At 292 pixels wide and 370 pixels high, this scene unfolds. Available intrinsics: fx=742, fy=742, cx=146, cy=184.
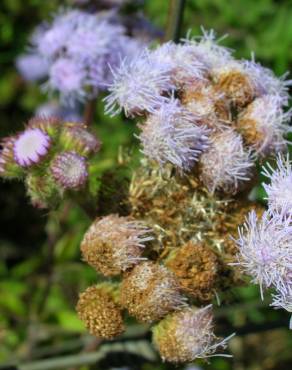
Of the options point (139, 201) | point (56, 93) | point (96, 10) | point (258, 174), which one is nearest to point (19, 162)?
point (139, 201)

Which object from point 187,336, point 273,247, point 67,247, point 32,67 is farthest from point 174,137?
point 32,67

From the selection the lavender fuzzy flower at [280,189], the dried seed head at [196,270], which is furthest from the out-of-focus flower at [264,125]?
the dried seed head at [196,270]

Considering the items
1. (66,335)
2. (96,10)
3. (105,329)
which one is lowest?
(66,335)

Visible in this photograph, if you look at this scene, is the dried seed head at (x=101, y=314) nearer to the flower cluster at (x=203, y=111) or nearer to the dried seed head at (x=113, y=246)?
the dried seed head at (x=113, y=246)

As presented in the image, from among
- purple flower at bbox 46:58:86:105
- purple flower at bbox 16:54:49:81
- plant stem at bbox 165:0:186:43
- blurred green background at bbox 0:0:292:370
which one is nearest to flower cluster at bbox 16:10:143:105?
purple flower at bbox 46:58:86:105

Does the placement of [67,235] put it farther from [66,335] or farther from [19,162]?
[19,162]

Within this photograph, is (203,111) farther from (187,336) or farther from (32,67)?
(32,67)
